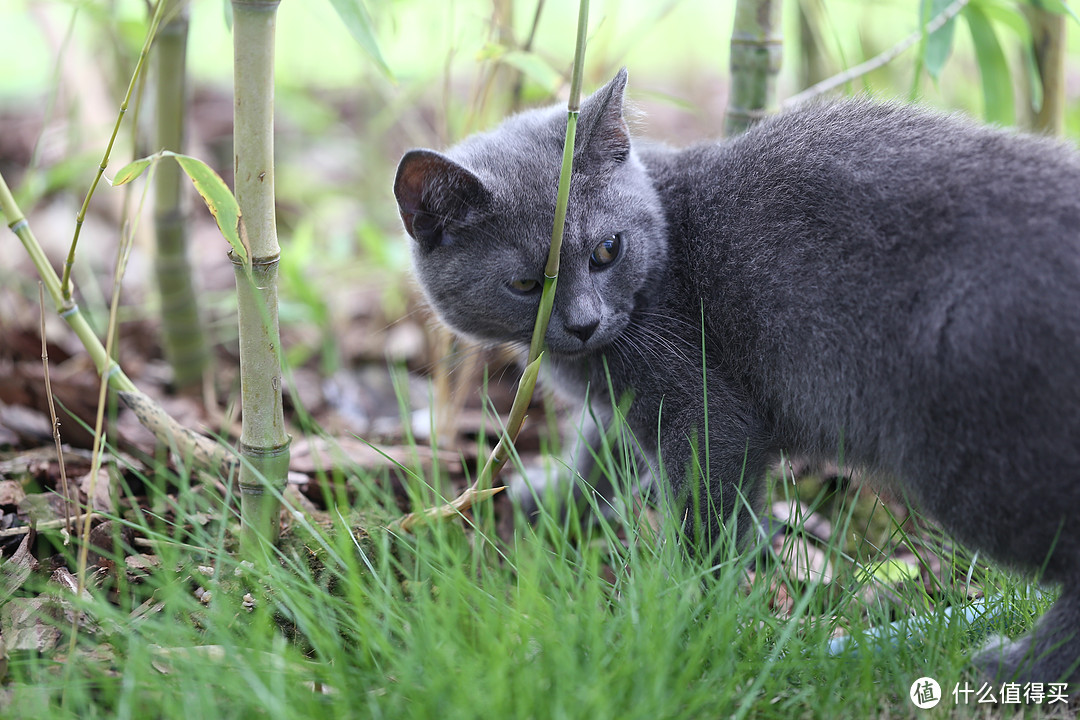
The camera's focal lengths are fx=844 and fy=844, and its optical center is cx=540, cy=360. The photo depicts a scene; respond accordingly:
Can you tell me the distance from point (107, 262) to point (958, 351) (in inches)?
146

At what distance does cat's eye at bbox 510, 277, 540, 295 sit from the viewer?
1.89 meters

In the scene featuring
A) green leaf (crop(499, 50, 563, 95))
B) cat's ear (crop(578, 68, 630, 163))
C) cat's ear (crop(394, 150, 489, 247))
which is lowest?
cat's ear (crop(394, 150, 489, 247))

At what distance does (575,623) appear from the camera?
1.31m

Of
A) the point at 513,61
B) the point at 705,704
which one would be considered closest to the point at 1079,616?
the point at 705,704

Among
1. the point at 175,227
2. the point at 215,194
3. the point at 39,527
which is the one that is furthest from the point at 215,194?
the point at 175,227

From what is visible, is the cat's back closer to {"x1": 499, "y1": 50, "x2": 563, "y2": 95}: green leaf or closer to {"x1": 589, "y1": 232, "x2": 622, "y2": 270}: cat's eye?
{"x1": 589, "y1": 232, "x2": 622, "y2": 270}: cat's eye

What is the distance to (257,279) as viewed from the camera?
1497mm

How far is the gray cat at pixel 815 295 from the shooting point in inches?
55.8

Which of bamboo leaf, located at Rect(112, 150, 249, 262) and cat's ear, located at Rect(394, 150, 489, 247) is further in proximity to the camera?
cat's ear, located at Rect(394, 150, 489, 247)

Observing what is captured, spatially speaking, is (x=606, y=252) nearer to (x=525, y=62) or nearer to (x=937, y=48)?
(x=525, y=62)

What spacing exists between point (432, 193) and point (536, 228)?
24 centimetres

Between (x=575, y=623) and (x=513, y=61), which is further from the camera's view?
(x=513, y=61)

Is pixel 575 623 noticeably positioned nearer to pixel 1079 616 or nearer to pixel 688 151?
pixel 1079 616

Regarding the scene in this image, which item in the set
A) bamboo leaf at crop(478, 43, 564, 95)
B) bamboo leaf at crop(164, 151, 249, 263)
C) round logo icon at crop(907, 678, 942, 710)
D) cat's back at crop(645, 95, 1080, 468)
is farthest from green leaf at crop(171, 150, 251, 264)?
round logo icon at crop(907, 678, 942, 710)
